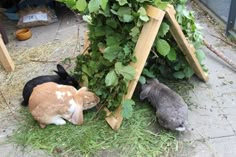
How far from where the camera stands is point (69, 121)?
195cm

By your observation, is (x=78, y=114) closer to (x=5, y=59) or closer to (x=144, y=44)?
(x=144, y=44)

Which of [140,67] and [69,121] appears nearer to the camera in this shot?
[140,67]

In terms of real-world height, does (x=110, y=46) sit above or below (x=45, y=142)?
above

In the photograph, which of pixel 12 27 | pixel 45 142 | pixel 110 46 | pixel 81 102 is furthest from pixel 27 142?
pixel 12 27

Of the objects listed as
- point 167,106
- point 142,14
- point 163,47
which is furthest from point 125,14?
point 167,106

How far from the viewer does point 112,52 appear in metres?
1.82

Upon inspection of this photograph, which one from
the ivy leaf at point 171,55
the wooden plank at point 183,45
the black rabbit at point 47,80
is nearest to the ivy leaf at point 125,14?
the wooden plank at point 183,45

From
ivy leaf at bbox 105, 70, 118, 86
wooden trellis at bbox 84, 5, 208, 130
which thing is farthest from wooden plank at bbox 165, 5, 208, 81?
ivy leaf at bbox 105, 70, 118, 86

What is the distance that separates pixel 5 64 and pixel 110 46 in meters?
1.14

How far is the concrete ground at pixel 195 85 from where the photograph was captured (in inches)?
71.3

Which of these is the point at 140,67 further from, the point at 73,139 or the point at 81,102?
the point at 73,139

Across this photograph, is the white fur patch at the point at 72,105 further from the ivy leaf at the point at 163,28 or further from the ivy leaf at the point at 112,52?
the ivy leaf at the point at 163,28

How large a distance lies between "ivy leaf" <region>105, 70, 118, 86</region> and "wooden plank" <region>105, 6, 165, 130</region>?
0.30 feet

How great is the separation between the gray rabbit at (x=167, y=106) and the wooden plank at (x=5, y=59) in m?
1.17
